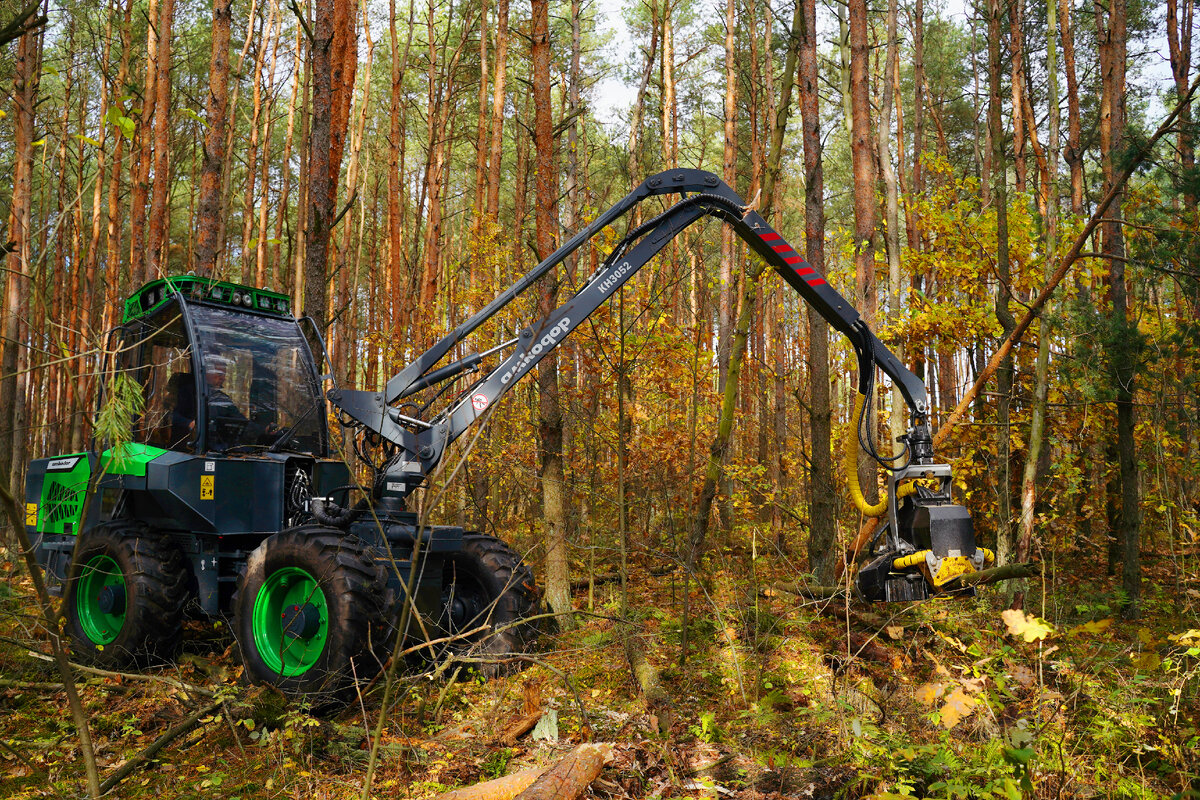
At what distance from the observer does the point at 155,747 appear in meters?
3.41

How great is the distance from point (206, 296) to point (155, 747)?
3739mm

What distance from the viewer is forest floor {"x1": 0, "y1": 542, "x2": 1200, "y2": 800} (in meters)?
3.90

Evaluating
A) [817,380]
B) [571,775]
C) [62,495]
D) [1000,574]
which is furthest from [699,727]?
[62,495]

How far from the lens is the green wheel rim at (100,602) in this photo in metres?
6.24

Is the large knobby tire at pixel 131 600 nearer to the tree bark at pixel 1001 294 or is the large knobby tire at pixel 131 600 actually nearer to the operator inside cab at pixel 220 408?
the operator inside cab at pixel 220 408

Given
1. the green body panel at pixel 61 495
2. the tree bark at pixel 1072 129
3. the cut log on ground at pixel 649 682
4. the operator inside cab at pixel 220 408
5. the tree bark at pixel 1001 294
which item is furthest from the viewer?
the tree bark at pixel 1072 129

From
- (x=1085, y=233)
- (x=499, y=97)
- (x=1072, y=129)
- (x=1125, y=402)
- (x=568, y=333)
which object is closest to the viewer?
(x=568, y=333)

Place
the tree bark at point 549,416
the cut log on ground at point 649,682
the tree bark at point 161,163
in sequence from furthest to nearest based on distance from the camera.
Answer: the tree bark at point 161,163 < the tree bark at point 549,416 < the cut log on ground at point 649,682

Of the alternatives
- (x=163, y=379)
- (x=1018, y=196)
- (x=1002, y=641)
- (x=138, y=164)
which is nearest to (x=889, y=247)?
(x=1018, y=196)

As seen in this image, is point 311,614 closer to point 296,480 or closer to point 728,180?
point 296,480

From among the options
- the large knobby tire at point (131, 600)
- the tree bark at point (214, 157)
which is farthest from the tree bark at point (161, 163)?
the large knobby tire at point (131, 600)

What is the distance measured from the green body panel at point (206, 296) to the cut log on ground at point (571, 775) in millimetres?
4164

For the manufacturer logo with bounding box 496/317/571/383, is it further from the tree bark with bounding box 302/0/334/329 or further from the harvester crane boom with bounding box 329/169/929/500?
the tree bark with bounding box 302/0/334/329

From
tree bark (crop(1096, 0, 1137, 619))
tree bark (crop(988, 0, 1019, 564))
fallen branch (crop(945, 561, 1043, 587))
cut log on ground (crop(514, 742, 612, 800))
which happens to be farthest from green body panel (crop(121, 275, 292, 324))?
tree bark (crop(1096, 0, 1137, 619))
